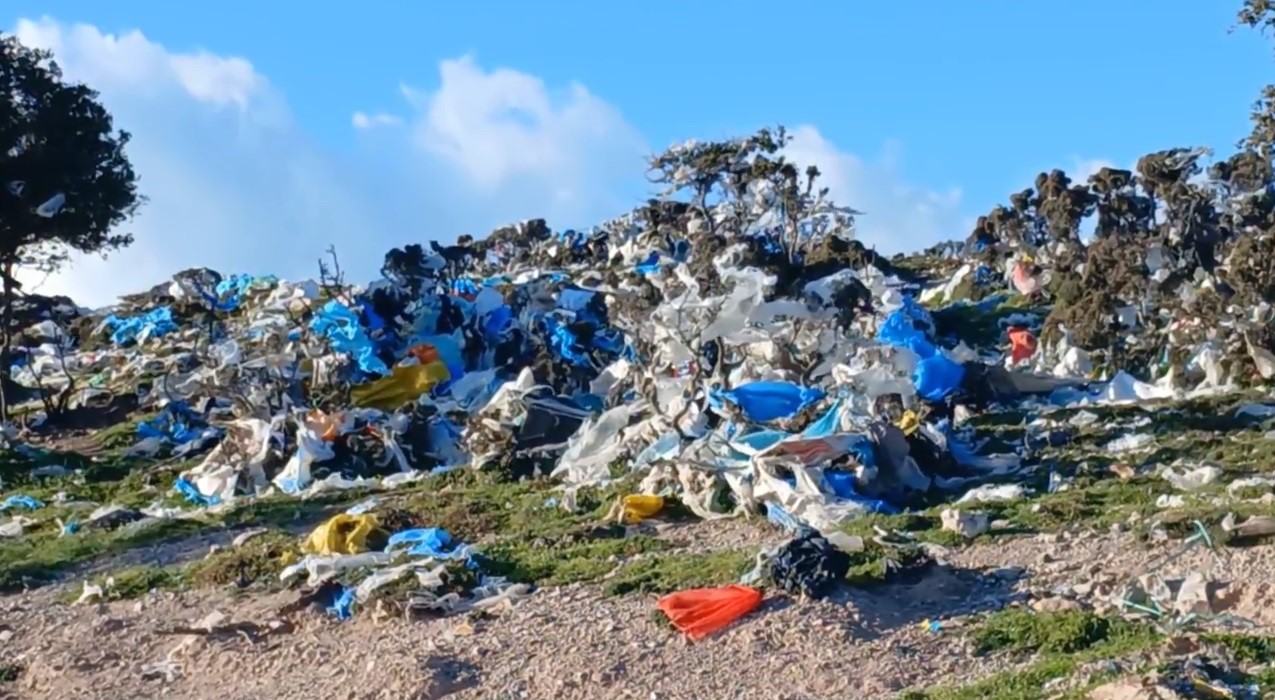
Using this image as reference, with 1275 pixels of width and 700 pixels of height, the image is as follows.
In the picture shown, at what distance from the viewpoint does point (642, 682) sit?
950 cm

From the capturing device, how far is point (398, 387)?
2264 cm

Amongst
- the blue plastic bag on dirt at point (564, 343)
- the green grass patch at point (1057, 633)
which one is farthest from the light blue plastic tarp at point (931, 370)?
the green grass patch at point (1057, 633)

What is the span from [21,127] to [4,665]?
1568cm

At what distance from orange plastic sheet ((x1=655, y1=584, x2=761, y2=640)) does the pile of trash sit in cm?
5

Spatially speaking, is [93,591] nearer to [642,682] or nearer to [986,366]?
[642,682]

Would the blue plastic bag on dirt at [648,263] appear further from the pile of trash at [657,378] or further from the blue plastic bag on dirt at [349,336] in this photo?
the blue plastic bag on dirt at [349,336]

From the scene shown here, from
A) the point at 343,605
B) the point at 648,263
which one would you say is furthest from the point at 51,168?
the point at 343,605

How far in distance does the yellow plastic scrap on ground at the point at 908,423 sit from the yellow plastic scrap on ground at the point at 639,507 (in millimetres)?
2404

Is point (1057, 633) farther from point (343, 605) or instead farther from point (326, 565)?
point (326, 565)

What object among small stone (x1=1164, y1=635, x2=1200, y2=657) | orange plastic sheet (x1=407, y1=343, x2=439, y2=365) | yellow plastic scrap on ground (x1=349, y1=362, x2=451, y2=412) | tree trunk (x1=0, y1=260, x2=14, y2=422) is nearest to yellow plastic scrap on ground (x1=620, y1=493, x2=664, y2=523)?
small stone (x1=1164, y1=635, x2=1200, y2=657)

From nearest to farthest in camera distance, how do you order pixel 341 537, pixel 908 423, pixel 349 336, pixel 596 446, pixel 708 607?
pixel 708 607 → pixel 341 537 → pixel 908 423 → pixel 596 446 → pixel 349 336

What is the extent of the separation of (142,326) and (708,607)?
25263 millimetres

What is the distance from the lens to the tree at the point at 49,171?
25266 mm

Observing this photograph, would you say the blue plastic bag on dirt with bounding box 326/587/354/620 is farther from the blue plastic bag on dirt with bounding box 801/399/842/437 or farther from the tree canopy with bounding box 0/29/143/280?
the tree canopy with bounding box 0/29/143/280
